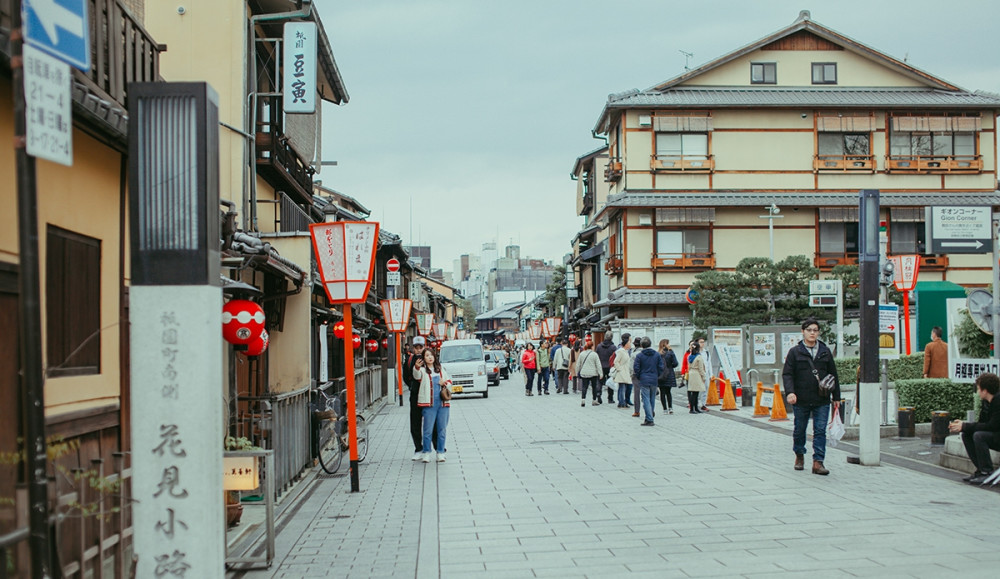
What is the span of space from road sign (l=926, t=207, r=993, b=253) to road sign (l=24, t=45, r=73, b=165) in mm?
11582

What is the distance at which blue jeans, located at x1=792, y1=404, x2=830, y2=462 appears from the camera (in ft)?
37.6

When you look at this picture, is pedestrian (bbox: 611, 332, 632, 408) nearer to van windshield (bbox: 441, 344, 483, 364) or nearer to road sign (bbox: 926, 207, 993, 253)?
road sign (bbox: 926, 207, 993, 253)

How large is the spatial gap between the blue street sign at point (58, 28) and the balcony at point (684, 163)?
112 ft

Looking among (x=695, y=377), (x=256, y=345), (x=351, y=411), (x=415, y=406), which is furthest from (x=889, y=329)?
(x=256, y=345)

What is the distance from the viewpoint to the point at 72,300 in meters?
6.79

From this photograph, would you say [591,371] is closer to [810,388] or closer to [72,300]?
[810,388]

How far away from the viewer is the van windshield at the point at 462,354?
108ft

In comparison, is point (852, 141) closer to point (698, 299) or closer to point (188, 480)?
point (698, 299)

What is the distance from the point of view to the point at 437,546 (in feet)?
26.3

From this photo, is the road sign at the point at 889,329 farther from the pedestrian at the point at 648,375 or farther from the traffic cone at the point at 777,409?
the pedestrian at the point at 648,375

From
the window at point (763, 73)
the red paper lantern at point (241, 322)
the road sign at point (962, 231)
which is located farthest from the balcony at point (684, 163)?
the red paper lantern at point (241, 322)

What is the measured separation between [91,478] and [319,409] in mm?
8651

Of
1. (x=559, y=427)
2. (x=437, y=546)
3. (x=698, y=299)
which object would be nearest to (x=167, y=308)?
(x=437, y=546)

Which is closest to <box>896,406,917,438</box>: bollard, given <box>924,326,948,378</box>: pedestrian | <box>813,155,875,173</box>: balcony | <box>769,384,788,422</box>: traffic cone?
<box>924,326,948,378</box>: pedestrian
